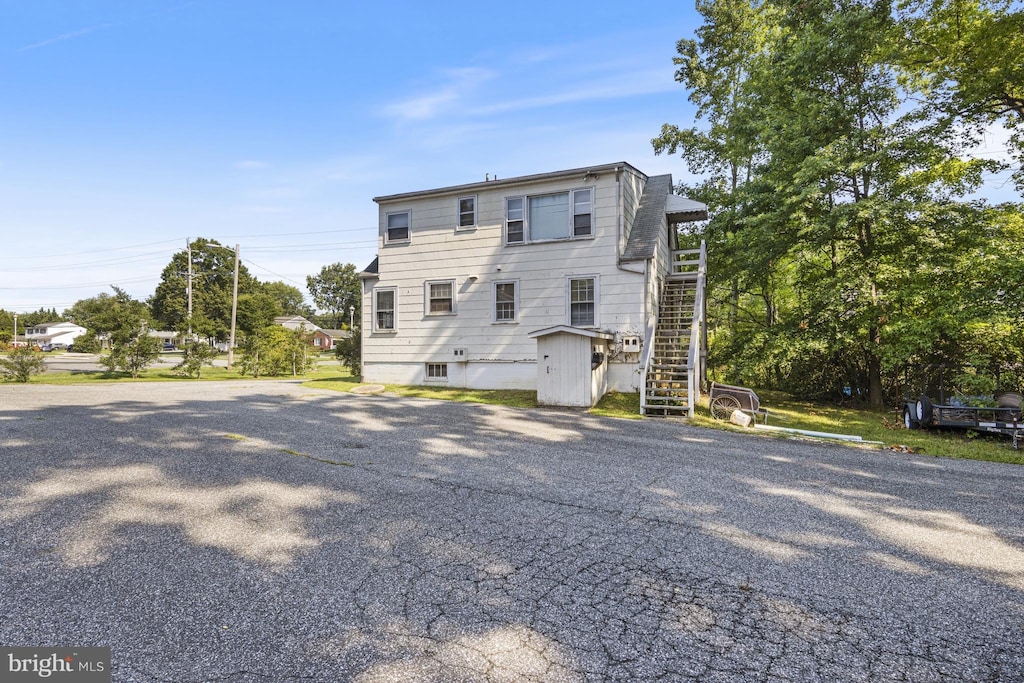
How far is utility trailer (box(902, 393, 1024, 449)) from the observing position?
9.51 m

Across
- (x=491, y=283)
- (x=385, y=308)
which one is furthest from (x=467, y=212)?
(x=385, y=308)

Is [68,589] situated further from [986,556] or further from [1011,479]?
[1011,479]

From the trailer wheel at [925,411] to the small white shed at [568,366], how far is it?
7.52 m

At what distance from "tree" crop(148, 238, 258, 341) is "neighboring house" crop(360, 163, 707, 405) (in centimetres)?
4219

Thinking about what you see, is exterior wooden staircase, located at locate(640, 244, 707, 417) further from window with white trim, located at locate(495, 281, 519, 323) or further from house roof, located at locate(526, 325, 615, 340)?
window with white trim, located at locate(495, 281, 519, 323)

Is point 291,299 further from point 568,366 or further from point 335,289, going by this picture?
point 568,366

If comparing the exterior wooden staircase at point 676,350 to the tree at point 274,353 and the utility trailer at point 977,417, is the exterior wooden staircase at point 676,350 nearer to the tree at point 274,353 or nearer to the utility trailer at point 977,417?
the utility trailer at point 977,417

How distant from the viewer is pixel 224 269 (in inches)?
2499

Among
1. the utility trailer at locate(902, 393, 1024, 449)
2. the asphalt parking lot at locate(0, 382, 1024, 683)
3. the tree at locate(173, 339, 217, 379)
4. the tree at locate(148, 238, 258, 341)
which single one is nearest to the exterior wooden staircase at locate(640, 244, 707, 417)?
the asphalt parking lot at locate(0, 382, 1024, 683)

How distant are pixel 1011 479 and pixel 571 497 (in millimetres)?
6657

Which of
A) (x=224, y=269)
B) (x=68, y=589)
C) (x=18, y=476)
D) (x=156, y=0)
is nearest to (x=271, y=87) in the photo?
(x=156, y=0)

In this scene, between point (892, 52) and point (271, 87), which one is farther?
point (271, 87)

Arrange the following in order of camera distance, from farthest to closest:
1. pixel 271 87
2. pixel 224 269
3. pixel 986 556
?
pixel 224 269 → pixel 271 87 → pixel 986 556

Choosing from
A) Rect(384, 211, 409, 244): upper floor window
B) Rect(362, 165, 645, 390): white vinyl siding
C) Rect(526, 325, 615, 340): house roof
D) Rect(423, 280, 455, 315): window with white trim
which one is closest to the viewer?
Rect(526, 325, 615, 340): house roof
